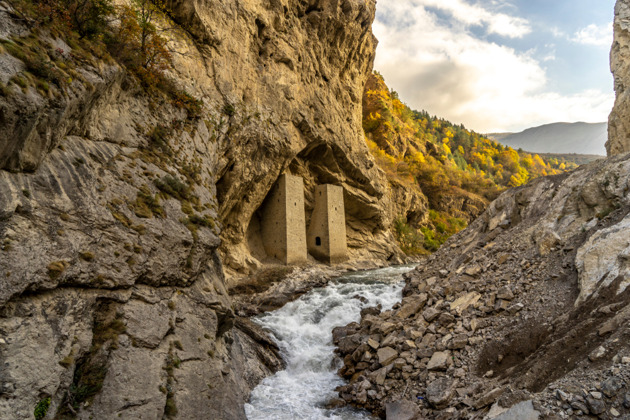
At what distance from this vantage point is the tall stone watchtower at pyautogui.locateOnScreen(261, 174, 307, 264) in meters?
24.4

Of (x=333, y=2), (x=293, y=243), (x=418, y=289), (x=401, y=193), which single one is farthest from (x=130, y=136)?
(x=401, y=193)

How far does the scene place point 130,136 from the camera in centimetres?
934

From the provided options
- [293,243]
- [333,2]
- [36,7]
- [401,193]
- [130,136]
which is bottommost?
[293,243]

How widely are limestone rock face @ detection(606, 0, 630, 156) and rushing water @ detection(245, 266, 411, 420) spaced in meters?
13.8

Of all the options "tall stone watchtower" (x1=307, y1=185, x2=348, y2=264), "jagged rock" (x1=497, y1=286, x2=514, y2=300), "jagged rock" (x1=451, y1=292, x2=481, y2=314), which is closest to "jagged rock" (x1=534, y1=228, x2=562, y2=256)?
"jagged rock" (x1=497, y1=286, x2=514, y2=300)

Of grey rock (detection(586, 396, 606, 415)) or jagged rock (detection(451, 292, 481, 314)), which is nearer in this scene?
grey rock (detection(586, 396, 606, 415))

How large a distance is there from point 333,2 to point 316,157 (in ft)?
40.2

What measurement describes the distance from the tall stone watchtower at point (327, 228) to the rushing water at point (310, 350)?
944 cm

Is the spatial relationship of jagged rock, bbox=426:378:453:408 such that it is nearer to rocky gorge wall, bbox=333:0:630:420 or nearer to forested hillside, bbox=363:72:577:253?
rocky gorge wall, bbox=333:0:630:420

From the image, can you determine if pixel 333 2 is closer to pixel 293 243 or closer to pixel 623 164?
pixel 293 243

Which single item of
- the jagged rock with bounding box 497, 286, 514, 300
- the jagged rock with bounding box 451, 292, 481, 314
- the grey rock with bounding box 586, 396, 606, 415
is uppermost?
the jagged rock with bounding box 497, 286, 514, 300

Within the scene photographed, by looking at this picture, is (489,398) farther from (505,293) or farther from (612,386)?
(505,293)

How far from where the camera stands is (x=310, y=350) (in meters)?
11.6

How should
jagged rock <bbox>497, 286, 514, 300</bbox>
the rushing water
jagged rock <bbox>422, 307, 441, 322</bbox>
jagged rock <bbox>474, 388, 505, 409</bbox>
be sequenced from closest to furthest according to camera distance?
jagged rock <bbox>474, 388, 505, 409</bbox>
the rushing water
jagged rock <bbox>497, 286, 514, 300</bbox>
jagged rock <bbox>422, 307, 441, 322</bbox>
